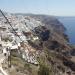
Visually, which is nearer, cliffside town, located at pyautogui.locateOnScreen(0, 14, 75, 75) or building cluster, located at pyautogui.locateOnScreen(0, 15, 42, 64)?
cliffside town, located at pyautogui.locateOnScreen(0, 14, 75, 75)

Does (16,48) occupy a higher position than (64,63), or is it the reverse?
(16,48)

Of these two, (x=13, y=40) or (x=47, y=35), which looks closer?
(x=13, y=40)

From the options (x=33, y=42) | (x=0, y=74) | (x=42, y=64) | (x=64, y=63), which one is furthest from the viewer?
(x=33, y=42)

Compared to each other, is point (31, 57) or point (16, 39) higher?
point (16, 39)

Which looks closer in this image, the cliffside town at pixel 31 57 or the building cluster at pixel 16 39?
the cliffside town at pixel 31 57

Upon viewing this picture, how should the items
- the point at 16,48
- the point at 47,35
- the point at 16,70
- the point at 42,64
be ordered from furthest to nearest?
the point at 47,35
the point at 16,48
the point at 16,70
the point at 42,64

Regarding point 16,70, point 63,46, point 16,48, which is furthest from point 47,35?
point 16,70

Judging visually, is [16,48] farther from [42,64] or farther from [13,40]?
[42,64]

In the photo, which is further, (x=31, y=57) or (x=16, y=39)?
(x=16, y=39)

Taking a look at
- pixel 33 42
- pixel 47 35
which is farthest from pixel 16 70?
pixel 47 35
